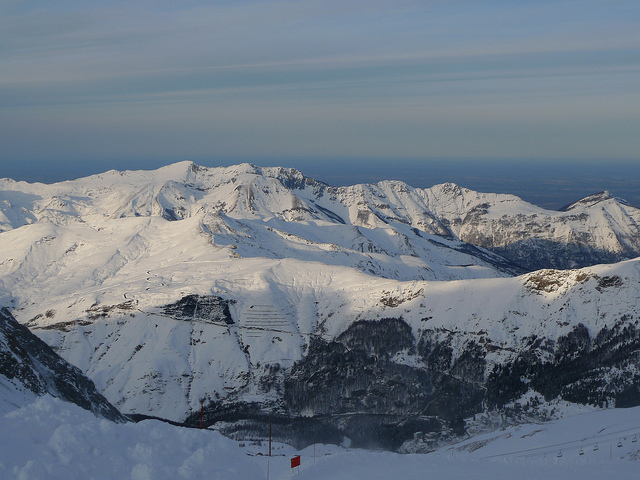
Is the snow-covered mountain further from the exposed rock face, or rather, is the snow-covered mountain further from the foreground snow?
the foreground snow

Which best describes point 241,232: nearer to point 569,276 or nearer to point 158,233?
point 158,233

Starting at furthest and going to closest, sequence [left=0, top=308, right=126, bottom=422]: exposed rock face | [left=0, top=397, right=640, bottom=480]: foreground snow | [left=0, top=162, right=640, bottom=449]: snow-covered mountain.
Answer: [left=0, top=162, right=640, bottom=449]: snow-covered mountain < [left=0, top=308, right=126, bottom=422]: exposed rock face < [left=0, top=397, right=640, bottom=480]: foreground snow

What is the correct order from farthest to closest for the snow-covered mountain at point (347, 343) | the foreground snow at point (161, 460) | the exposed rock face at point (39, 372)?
the snow-covered mountain at point (347, 343) → the exposed rock face at point (39, 372) → the foreground snow at point (161, 460)

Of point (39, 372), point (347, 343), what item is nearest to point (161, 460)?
point (39, 372)

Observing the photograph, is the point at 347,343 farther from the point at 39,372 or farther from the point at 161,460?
the point at 161,460

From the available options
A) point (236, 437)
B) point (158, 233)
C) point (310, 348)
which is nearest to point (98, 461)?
point (236, 437)

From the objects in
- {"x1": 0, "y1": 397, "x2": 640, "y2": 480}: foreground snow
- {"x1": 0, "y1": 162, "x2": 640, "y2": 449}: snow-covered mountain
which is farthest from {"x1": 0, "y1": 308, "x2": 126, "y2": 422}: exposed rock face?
{"x1": 0, "y1": 162, "x2": 640, "y2": 449}: snow-covered mountain

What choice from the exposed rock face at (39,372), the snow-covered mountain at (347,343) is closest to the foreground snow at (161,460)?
the exposed rock face at (39,372)

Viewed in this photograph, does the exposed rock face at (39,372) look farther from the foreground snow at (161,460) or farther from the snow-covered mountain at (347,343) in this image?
the snow-covered mountain at (347,343)
